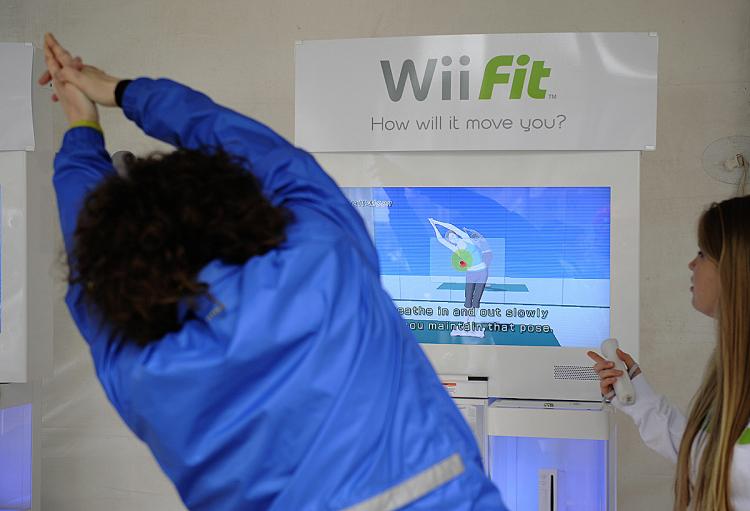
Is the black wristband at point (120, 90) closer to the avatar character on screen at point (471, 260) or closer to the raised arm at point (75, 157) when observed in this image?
the raised arm at point (75, 157)

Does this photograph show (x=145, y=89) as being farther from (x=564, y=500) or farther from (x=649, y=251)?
(x=649, y=251)

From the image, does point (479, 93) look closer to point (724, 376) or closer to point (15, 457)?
point (724, 376)

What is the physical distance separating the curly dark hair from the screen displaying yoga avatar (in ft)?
5.17

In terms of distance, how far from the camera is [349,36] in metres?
4.39

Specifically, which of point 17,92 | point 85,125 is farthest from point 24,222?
point 85,125

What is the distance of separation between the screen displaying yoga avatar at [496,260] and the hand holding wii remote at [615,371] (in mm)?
246

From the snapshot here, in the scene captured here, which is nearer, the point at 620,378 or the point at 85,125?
the point at 85,125

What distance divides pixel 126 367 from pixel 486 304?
171 cm

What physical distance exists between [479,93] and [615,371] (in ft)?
3.11

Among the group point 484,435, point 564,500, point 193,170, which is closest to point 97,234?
point 193,170

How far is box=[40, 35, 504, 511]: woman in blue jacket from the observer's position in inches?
47.5

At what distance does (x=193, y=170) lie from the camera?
4.13ft

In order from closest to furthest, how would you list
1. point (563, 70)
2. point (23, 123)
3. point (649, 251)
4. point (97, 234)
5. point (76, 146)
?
point (97, 234) → point (76, 146) → point (563, 70) → point (23, 123) → point (649, 251)

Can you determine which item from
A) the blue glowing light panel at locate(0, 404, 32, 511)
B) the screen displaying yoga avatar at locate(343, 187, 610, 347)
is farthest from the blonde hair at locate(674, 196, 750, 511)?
the blue glowing light panel at locate(0, 404, 32, 511)
